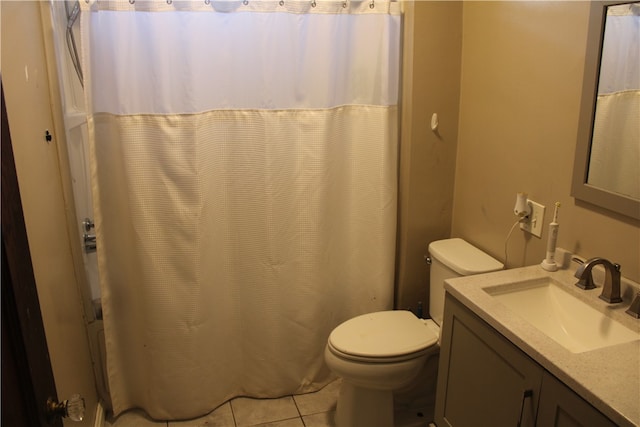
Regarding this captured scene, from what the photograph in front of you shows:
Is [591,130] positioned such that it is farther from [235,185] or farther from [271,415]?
[271,415]

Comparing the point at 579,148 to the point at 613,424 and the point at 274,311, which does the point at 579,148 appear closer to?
the point at 613,424

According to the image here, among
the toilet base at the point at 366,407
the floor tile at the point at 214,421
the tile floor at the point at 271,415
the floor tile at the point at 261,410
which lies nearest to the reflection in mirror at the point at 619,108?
the toilet base at the point at 366,407

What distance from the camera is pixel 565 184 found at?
1721mm

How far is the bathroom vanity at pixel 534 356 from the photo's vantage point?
1173 mm

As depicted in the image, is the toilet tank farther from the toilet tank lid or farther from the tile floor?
the tile floor

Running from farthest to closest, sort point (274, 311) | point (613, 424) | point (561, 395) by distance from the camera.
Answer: point (274, 311) → point (561, 395) → point (613, 424)

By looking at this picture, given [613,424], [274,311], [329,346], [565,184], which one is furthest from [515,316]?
[274,311]

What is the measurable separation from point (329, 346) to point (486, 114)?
1.18m

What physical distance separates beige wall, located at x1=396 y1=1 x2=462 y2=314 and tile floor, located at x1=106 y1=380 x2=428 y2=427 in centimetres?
58

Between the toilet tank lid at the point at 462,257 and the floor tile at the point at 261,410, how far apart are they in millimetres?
1018

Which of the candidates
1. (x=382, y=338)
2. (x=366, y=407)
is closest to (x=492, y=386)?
(x=382, y=338)

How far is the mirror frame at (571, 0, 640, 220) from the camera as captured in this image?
4.93 ft

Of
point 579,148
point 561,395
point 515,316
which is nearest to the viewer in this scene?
point 561,395

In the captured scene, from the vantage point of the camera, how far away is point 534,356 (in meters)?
1.31
